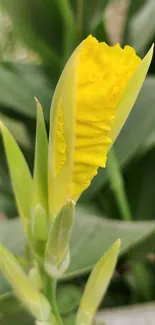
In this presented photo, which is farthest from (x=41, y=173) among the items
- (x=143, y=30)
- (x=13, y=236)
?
(x=143, y=30)

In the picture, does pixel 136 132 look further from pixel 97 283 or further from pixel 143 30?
pixel 97 283

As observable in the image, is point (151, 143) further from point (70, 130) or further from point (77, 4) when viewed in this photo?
point (70, 130)

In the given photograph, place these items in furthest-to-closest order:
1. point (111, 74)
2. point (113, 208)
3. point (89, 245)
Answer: point (113, 208), point (89, 245), point (111, 74)

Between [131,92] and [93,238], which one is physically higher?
[131,92]

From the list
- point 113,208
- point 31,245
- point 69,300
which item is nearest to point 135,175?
point 113,208

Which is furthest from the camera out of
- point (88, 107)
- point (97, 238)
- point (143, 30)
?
point (143, 30)

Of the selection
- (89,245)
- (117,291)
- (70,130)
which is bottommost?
(117,291)

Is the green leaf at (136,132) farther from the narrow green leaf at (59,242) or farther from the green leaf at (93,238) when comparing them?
the narrow green leaf at (59,242)

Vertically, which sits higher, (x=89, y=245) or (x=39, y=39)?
(x=39, y=39)
